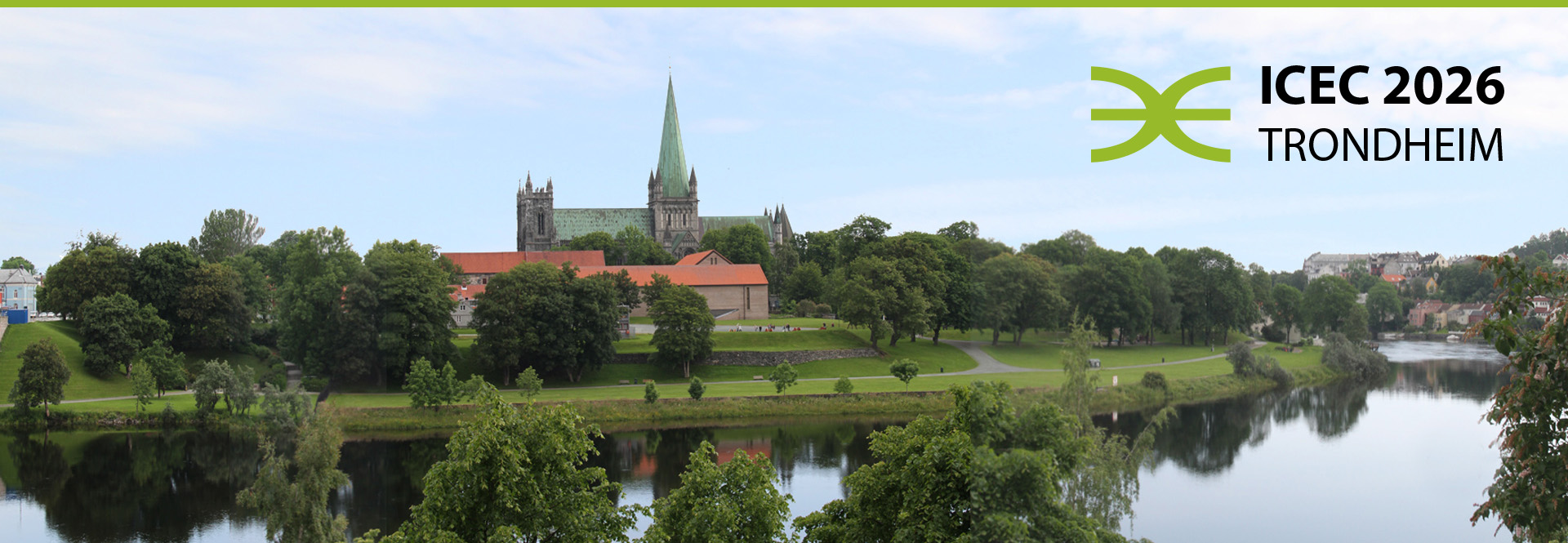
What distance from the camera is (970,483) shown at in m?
10.4

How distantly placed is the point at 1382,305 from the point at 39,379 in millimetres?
88676

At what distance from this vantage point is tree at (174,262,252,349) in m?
47.4

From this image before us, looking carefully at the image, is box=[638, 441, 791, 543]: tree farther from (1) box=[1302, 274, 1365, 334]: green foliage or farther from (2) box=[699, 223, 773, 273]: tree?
(2) box=[699, 223, 773, 273]: tree

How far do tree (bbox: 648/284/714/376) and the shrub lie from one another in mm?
19229

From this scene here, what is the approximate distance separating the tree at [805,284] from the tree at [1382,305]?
45.4 meters

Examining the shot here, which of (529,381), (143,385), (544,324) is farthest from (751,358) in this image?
(143,385)

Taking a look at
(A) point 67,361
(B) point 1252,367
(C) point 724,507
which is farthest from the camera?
(B) point 1252,367

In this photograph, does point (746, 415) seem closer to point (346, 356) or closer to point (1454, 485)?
point (346, 356)

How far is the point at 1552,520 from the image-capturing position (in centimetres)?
764

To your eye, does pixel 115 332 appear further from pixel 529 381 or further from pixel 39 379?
pixel 529 381

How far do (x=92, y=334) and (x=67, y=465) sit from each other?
1447cm

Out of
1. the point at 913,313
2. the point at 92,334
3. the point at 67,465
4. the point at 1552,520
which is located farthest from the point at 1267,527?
the point at 92,334

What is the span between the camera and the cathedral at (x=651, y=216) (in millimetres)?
106188

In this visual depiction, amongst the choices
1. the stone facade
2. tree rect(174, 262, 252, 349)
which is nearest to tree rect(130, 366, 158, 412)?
tree rect(174, 262, 252, 349)
